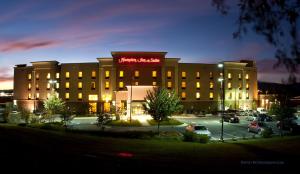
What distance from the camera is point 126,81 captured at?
96938 mm

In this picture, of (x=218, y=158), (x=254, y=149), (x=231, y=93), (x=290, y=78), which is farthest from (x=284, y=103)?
(x=231, y=93)

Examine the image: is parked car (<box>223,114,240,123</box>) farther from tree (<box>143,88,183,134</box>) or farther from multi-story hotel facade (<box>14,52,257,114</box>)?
multi-story hotel facade (<box>14,52,257,114</box>)

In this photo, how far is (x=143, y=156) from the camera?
2139 centimetres

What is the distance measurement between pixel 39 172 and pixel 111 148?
27.3 ft

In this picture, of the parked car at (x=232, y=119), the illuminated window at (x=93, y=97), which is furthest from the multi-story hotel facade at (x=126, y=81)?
the parked car at (x=232, y=119)

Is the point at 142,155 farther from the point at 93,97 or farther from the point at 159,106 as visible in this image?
the point at 93,97

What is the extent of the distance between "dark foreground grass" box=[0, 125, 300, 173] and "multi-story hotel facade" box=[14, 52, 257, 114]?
2584 inches

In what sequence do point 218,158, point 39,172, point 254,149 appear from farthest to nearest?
point 254,149
point 218,158
point 39,172

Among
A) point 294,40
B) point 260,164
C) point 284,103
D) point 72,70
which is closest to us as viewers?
point 294,40

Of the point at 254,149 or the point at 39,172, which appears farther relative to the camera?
the point at 254,149

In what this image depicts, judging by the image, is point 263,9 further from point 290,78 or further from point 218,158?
point 218,158

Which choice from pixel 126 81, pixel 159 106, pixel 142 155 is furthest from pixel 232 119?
pixel 142 155

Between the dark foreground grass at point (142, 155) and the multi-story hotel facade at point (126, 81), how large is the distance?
65634mm

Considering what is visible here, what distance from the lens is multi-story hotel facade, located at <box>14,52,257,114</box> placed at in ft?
316
